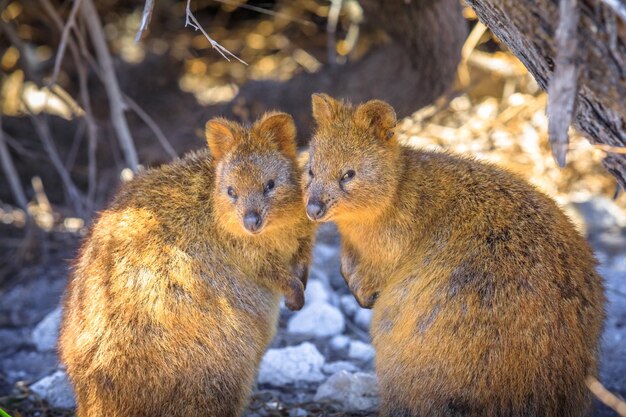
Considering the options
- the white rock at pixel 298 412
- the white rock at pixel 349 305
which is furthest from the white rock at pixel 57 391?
the white rock at pixel 349 305

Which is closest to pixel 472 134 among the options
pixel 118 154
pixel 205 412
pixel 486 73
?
pixel 486 73

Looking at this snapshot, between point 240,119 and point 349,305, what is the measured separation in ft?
7.09

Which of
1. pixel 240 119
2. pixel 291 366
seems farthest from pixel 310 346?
pixel 240 119

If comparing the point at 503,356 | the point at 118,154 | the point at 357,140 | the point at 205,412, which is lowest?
the point at 503,356

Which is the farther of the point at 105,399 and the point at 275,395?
the point at 275,395

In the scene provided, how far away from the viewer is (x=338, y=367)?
5.89 meters

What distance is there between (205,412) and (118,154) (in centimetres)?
405

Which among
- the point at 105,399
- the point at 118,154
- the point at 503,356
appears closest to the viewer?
the point at 503,356

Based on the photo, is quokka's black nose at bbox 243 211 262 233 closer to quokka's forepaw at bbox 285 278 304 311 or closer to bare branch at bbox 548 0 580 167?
quokka's forepaw at bbox 285 278 304 311

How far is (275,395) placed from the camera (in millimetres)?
5574

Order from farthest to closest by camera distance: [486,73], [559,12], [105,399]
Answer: [486,73], [105,399], [559,12]

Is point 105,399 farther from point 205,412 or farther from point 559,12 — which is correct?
point 559,12

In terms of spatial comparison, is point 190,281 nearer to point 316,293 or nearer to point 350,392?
point 350,392

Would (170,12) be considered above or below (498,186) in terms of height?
above
